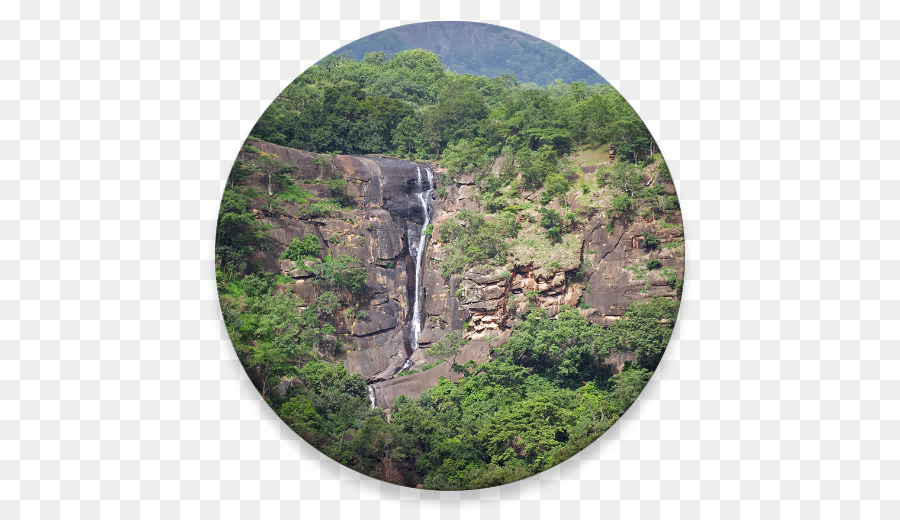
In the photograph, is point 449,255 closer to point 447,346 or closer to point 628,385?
point 447,346

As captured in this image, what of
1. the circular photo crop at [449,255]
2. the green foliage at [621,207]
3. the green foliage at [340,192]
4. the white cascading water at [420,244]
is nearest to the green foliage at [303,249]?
the circular photo crop at [449,255]

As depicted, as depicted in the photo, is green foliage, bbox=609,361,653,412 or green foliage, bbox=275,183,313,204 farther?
green foliage, bbox=275,183,313,204

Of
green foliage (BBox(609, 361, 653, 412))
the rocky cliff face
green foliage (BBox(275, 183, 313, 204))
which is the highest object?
green foliage (BBox(275, 183, 313, 204))

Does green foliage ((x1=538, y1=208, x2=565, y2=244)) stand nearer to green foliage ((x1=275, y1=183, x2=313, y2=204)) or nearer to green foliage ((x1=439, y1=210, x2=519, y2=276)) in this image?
green foliage ((x1=439, y1=210, x2=519, y2=276))

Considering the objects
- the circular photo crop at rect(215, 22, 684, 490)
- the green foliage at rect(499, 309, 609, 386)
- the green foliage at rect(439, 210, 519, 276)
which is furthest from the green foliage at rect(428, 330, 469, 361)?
the green foliage at rect(439, 210, 519, 276)

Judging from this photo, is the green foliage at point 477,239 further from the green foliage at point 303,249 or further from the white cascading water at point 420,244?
the green foliage at point 303,249
